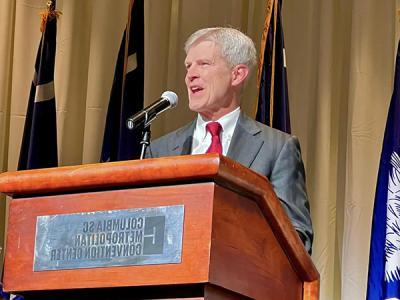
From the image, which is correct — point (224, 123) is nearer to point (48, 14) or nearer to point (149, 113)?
point (149, 113)

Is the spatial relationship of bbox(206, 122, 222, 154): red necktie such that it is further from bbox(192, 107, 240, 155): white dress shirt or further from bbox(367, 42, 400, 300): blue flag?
bbox(367, 42, 400, 300): blue flag

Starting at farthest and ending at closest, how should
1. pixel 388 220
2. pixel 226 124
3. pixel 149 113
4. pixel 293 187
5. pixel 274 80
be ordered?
pixel 274 80, pixel 388 220, pixel 226 124, pixel 293 187, pixel 149 113

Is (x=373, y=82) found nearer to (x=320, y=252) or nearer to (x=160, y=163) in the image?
(x=320, y=252)

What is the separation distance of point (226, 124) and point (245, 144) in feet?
0.58

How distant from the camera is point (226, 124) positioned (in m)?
3.13

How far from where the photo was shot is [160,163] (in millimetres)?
1958

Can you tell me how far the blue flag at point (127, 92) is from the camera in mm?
4664

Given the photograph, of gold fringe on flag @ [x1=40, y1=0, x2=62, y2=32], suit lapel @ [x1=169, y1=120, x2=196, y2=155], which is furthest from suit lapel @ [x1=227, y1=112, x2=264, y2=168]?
gold fringe on flag @ [x1=40, y1=0, x2=62, y2=32]

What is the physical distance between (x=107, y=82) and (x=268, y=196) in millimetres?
3204

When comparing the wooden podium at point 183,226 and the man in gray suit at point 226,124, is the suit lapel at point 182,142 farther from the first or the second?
the wooden podium at point 183,226

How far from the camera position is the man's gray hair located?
10.5ft

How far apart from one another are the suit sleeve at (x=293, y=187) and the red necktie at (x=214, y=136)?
204 mm

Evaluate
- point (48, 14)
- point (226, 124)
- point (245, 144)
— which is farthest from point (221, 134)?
point (48, 14)

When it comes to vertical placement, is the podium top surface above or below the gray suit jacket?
below
